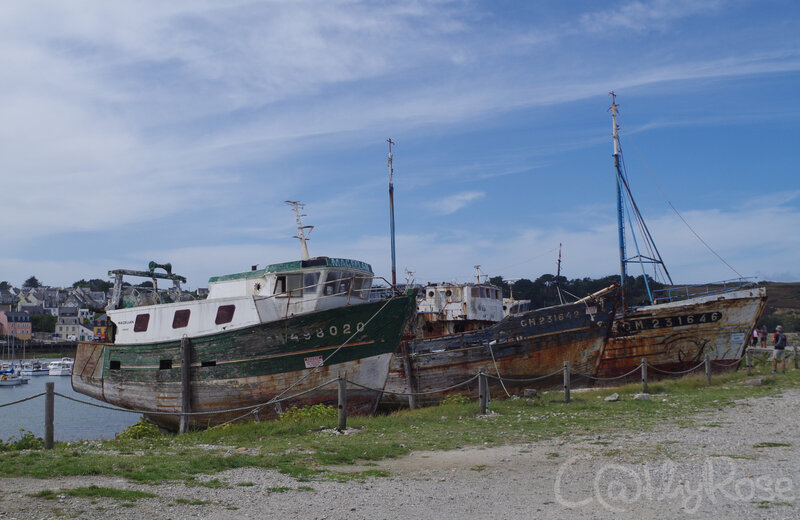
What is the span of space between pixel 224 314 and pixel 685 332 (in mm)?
16170

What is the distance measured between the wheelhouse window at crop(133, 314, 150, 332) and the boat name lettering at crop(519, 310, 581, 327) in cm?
1233

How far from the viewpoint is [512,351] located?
22422 mm

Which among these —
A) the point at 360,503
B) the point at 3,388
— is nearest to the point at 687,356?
the point at 360,503

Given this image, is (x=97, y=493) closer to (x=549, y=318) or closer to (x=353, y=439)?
(x=353, y=439)

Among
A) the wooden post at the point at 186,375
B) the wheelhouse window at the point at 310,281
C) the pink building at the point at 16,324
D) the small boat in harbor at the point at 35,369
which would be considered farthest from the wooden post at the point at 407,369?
the pink building at the point at 16,324

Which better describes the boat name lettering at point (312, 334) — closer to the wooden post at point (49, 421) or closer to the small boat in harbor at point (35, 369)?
the wooden post at point (49, 421)

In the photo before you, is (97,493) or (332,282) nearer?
(97,493)

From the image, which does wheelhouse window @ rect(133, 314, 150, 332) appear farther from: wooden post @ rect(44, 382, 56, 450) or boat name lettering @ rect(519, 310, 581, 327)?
boat name lettering @ rect(519, 310, 581, 327)

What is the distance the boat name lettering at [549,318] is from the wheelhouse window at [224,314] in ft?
33.1

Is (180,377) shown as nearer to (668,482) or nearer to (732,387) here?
(668,482)

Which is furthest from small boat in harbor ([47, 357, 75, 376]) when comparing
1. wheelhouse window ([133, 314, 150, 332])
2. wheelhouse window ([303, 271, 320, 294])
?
wheelhouse window ([303, 271, 320, 294])

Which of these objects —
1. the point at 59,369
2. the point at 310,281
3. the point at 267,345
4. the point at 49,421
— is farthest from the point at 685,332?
the point at 59,369

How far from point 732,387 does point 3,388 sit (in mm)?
62239

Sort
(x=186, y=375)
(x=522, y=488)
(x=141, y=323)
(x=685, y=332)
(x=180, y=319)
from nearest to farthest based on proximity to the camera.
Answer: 1. (x=522, y=488)
2. (x=186, y=375)
3. (x=180, y=319)
4. (x=141, y=323)
5. (x=685, y=332)
